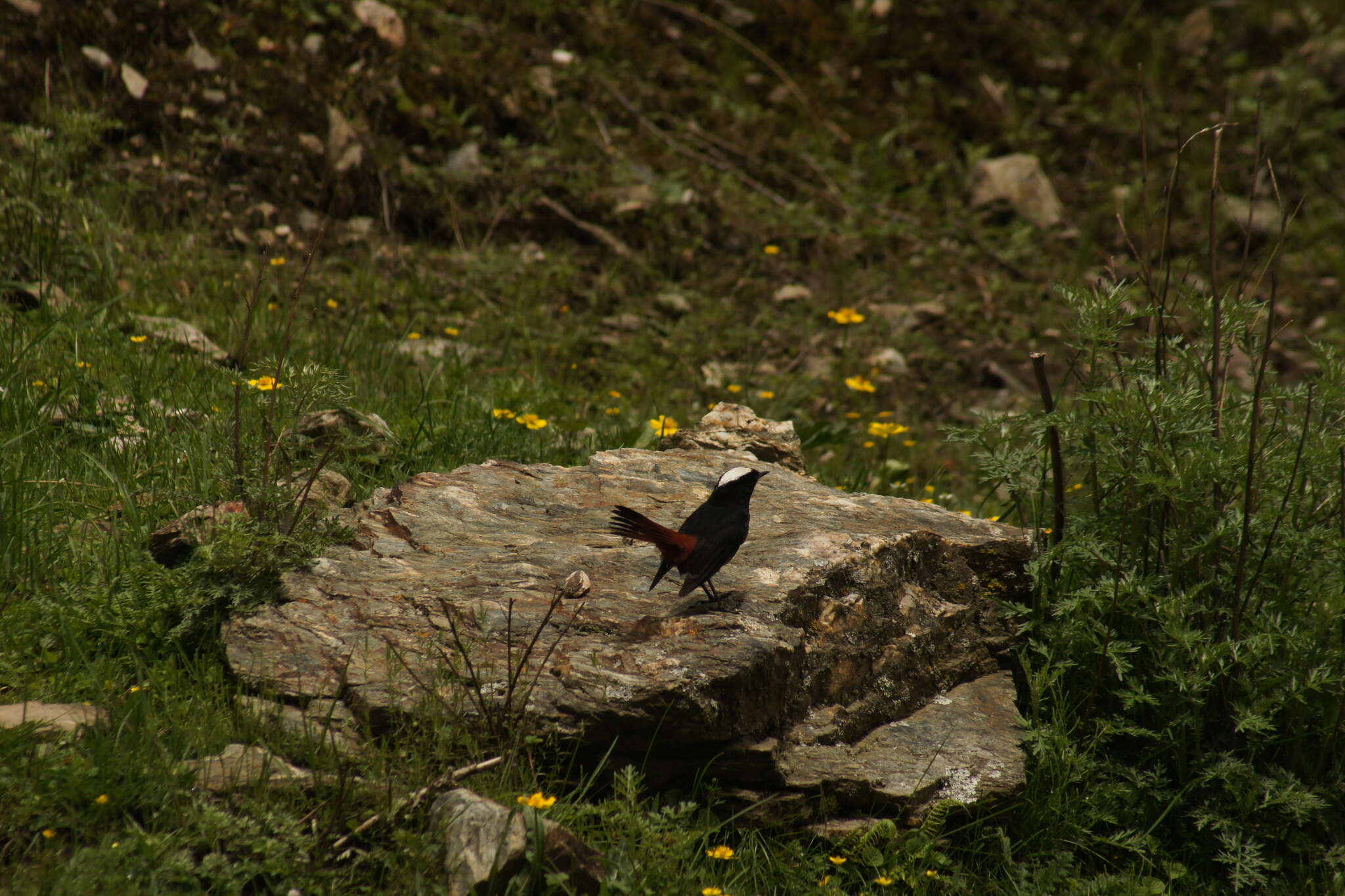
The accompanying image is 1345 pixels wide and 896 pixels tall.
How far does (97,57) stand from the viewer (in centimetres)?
714

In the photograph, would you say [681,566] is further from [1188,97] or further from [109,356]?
[1188,97]

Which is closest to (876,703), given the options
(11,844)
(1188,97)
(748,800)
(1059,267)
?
(748,800)

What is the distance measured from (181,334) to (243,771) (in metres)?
3.29

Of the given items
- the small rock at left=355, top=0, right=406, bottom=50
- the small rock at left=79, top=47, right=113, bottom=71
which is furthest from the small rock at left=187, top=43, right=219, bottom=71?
the small rock at left=355, top=0, right=406, bottom=50

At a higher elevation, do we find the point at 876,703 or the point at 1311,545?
the point at 1311,545

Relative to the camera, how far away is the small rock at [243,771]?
2693mm

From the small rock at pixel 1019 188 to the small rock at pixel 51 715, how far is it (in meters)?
8.32

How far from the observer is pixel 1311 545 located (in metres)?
3.56

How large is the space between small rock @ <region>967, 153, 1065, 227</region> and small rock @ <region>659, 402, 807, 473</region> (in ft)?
17.3

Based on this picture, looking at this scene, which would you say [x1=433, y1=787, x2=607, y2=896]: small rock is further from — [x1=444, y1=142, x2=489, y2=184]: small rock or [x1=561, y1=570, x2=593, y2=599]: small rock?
[x1=444, y1=142, x2=489, y2=184]: small rock

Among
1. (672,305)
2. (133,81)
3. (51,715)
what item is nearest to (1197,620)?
(51,715)

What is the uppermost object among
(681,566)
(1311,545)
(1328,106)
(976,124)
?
(1328,106)

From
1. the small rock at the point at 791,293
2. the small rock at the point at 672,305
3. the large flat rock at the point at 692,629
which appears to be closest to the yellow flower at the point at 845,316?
the small rock at the point at 791,293

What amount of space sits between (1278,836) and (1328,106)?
9872 mm
